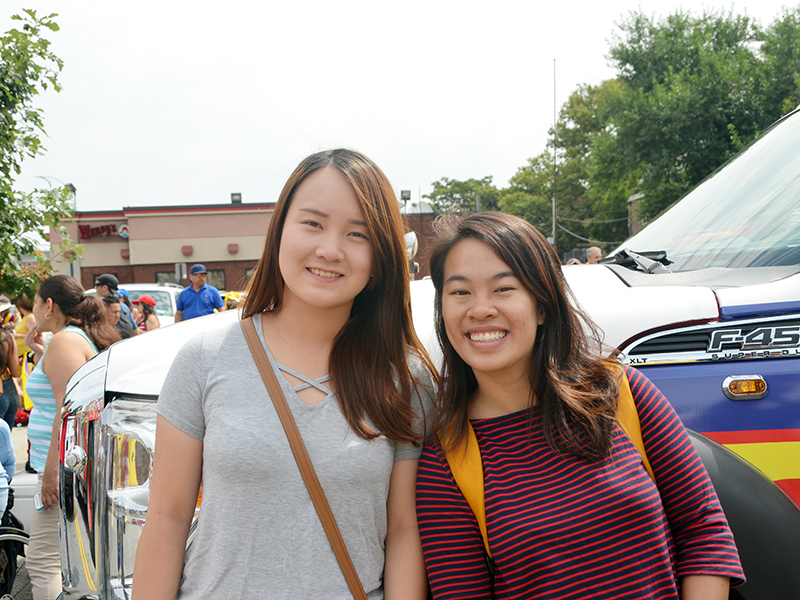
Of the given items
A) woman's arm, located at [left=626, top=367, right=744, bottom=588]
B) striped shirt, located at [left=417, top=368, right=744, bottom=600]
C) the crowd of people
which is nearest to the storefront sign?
the crowd of people

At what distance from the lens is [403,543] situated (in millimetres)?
1635

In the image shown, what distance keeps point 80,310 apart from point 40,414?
0.69 m

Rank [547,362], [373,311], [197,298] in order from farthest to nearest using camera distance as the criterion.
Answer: [197,298], [373,311], [547,362]

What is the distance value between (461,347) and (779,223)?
1463 mm

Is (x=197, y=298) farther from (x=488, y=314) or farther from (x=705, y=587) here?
(x=705, y=587)

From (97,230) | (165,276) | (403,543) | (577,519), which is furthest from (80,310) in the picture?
(97,230)

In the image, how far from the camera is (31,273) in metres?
6.33

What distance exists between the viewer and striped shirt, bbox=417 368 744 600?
1.48 metres

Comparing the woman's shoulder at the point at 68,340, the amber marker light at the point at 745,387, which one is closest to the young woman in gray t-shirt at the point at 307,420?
the amber marker light at the point at 745,387

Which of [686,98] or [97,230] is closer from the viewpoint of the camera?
[686,98]

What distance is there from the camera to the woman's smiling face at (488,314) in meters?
1.68

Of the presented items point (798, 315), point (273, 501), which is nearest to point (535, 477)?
point (273, 501)

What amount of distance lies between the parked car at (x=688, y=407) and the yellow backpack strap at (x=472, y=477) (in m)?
0.47

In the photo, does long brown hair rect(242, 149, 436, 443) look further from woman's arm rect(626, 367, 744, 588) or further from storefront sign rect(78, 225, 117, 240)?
storefront sign rect(78, 225, 117, 240)
